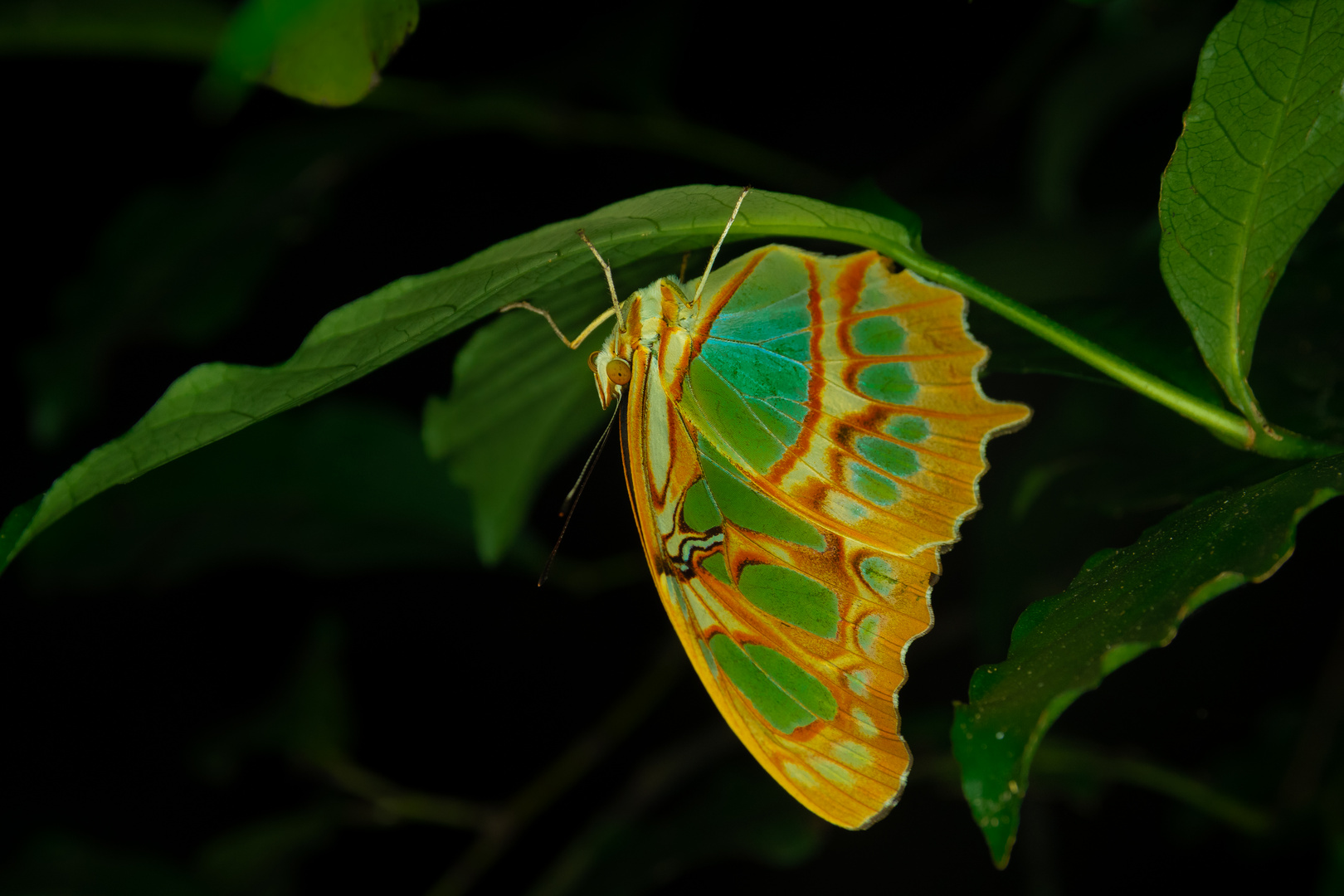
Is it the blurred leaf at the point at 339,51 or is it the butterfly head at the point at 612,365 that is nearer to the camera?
the blurred leaf at the point at 339,51

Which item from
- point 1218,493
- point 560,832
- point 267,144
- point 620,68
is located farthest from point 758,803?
point 267,144

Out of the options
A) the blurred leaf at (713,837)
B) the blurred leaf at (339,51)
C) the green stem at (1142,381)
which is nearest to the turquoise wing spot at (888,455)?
the green stem at (1142,381)

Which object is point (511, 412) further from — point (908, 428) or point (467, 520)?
point (467, 520)

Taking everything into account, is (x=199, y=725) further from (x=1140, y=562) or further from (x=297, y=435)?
(x=1140, y=562)

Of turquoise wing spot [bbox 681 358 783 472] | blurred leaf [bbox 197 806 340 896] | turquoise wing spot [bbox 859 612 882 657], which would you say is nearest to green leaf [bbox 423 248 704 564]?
turquoise wing spot [bbox 681 358 783 472]

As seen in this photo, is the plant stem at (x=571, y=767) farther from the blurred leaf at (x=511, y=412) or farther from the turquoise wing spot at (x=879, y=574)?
the turquoise wing spot at (x=879, y=574)

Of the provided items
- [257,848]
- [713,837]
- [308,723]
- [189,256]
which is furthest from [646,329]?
[257,848]
